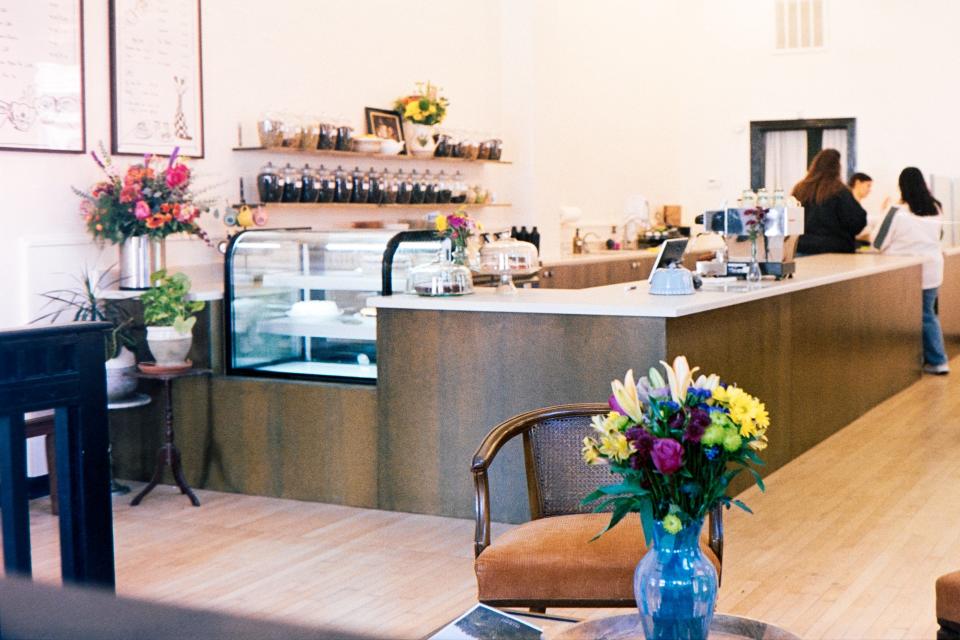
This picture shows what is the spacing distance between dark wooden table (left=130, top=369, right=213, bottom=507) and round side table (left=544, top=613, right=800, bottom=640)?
3.20 metres

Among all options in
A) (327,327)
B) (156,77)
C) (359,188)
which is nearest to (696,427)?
(327,327)

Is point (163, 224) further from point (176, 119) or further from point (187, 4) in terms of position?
point (187, 4)

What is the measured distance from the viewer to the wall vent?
38.9ft

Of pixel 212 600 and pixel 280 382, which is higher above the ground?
pixel 280 382

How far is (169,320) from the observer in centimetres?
505

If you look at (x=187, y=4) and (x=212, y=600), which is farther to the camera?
(x=187, y=4)

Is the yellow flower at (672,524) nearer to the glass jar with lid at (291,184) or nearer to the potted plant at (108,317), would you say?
the potted plant at (108,317)

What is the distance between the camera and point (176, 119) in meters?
5.96

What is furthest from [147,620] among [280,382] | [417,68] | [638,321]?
[417,68]

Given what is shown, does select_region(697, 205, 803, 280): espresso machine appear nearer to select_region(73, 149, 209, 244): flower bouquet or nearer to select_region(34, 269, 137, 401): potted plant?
select_region(73, 149, 209, 244): flower bouquet

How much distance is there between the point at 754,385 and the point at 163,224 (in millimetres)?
2766

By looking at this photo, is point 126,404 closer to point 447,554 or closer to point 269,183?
point 447,554

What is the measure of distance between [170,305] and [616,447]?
3450mm

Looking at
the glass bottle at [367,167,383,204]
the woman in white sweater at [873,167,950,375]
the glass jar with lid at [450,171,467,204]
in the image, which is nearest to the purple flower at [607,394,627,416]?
the glass bottle at [367,167,383,204]
